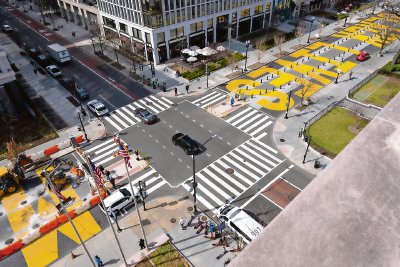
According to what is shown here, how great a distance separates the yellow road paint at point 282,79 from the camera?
181 ft

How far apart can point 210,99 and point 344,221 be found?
152 feet

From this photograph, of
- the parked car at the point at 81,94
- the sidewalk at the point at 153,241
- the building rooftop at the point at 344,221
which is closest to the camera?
the building rooftop at the point at 344,221

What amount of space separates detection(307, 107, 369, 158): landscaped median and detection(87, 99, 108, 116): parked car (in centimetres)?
3188

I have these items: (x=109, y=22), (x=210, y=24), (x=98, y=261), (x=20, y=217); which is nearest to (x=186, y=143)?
(x=98, y=261)

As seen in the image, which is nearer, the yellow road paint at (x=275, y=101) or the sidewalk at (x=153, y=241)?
the sidewalk at (x=153, y=241)

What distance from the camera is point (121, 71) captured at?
61.0 m

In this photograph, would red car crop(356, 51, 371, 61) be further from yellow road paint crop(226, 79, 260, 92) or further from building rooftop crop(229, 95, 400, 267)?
building rooftop crop(229, 95, 400, 267)

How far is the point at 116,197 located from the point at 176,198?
6.58m

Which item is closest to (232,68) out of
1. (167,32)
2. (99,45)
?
(167,32)

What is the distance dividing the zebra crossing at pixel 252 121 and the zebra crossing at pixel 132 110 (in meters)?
11.9

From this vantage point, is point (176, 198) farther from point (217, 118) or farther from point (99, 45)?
point (99, 45)

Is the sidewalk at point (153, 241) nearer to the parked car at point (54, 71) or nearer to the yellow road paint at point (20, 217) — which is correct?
the yellow road paint at point (20, 217)

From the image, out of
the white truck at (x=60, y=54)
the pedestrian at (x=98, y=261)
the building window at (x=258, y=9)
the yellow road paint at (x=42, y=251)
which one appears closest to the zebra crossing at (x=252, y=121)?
the pedestrian at (x=98, y=261)

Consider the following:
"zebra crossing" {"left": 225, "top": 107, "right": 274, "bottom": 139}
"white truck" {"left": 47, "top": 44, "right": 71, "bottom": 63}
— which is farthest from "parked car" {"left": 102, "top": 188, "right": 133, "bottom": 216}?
"white truck" {"left": 47, "top": 44, "right": 71, "bottom": 63}
